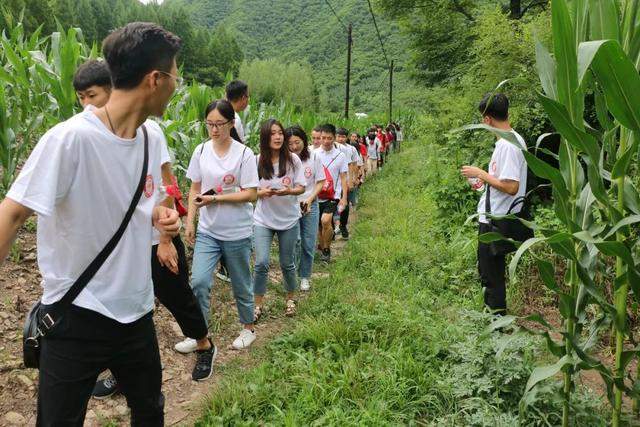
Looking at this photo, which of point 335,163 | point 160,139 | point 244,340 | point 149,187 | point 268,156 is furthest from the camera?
Result: point 335,163

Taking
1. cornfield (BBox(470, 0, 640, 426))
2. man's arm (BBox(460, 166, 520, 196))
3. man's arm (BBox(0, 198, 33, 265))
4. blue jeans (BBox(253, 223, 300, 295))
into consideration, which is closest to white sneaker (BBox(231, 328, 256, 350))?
blue jeans (BBox(253, 223, 300, 295))

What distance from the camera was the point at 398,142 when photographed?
24.1 meters

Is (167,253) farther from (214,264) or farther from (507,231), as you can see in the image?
(507,231)

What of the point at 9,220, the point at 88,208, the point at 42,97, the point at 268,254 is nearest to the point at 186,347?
the point at 268,254

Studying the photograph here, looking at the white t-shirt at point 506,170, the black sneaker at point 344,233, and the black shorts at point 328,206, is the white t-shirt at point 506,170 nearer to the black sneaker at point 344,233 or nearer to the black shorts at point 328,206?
the black shorts at point 328,206

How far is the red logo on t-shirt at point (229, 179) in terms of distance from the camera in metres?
3.38

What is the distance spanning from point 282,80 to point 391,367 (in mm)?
45077

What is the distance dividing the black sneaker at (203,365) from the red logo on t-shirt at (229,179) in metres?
1.19

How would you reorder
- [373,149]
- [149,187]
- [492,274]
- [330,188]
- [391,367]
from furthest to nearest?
[373,149]
[330,188]
[492,274]
[391,367]
[149,187]

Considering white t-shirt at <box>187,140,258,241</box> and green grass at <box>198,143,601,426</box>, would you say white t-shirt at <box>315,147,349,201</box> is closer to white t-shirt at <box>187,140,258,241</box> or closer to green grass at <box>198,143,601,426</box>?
green grass at <box>198,143,601,426</box>

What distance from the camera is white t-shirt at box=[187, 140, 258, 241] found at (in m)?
3.37

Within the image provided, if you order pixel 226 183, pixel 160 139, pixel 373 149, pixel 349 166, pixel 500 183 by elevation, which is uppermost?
pixel 160 139

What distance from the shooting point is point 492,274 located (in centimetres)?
337

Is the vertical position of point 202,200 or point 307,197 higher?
point 202,200
